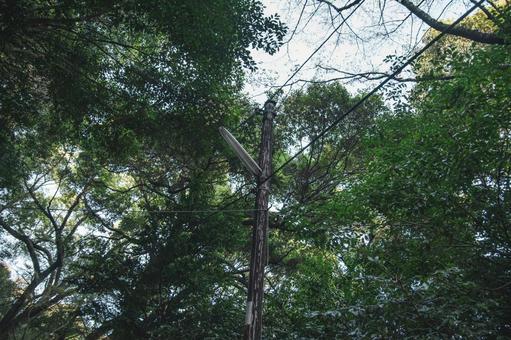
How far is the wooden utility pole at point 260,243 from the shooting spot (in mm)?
4574

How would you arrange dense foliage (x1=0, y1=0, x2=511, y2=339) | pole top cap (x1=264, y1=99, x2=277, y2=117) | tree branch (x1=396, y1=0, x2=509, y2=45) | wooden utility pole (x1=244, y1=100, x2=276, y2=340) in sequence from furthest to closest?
tree branch (x1=396, y1=0, x2=509, y2=45) → pole top cap (x1=264, y1=99, x2=277, y2=117) → dense foliage (x1=0, y1=0, x2=511, y2=339) → wooden utility pole (x1=244, y1=100, x2=276, y2=340)

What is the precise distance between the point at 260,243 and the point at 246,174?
25.7 ft

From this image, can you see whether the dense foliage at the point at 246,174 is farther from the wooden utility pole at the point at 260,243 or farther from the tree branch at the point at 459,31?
the wooden utility pole at the point at 260,243

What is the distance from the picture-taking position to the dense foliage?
5027 mm

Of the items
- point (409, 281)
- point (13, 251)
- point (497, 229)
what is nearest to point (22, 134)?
point (13, 251)

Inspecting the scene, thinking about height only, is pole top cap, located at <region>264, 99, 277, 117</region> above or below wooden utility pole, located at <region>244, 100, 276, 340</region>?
above

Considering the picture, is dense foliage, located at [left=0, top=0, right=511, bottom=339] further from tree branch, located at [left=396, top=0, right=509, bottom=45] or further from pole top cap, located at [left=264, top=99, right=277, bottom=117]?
pole top cap, located at [left=264, top=99, right=277, bottom=117]

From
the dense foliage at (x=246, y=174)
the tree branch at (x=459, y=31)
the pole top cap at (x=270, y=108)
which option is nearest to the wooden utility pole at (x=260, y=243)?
the pole top cap at (x=270, y=108)

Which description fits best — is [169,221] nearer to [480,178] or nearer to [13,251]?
[480,178]

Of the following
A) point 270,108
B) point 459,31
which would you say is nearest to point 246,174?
point 270,108

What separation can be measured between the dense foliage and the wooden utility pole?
2.83 feet

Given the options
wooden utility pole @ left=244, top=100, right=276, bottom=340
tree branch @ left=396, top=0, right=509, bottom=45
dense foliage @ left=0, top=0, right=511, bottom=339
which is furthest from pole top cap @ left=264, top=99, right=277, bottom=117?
tree branch @ left=396, top=0, right=509, bottom=45

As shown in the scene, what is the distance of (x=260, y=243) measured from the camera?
5090 mm

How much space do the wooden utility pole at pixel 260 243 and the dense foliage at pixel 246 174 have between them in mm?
863
